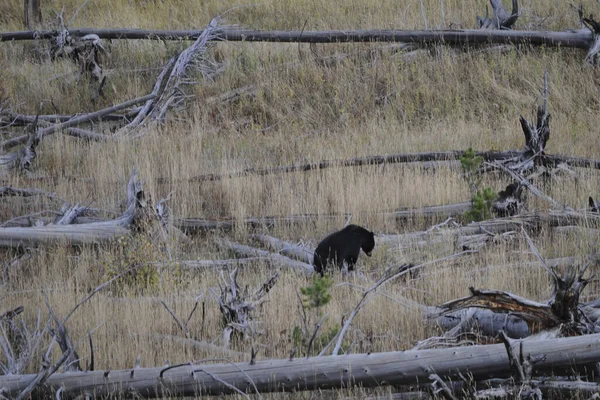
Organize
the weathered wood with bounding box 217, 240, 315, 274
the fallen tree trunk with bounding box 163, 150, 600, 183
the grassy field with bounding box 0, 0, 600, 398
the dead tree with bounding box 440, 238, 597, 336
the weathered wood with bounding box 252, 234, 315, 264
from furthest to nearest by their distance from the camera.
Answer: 1. the fallen tree trunk with bounding box 163, 150, 600, 183
2. the weathered wood with bounding box 252, 234, 315, 264
3. the weathered wood with bounding box 217, 240, 315, 274
4. the grassy field with bounding box 0, 0, 600, 398
5. the dead tree with bounding box 440, 238, 597, 336

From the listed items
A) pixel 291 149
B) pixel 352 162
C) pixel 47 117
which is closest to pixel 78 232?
pixel 352 162

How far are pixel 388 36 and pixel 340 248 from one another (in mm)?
7920

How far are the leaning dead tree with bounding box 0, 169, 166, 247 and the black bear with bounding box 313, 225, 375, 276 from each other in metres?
1.69

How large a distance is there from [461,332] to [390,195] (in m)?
3.59

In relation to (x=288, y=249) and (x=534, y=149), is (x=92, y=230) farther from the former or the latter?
(x=534, y=149)

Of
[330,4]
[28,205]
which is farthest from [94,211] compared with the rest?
[330,4]

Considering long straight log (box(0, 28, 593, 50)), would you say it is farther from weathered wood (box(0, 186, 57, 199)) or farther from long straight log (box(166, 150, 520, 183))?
weathered wood (box(0, 186, 57, 199))

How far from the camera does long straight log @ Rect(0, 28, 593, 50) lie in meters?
13.2

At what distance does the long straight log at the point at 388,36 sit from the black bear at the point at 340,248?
7699 mm

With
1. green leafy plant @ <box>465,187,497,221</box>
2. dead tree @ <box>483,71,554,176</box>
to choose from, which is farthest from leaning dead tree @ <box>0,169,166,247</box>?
dead tree @ <box>483,71,554,176</box>

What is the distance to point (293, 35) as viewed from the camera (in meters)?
14.3

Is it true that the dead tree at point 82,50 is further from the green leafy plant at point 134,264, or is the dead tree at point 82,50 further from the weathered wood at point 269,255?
the green leafy plant at point 134,264

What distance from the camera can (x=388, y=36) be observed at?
45.2 ft

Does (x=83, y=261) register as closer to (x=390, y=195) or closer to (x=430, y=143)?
(x=390, y=195)
